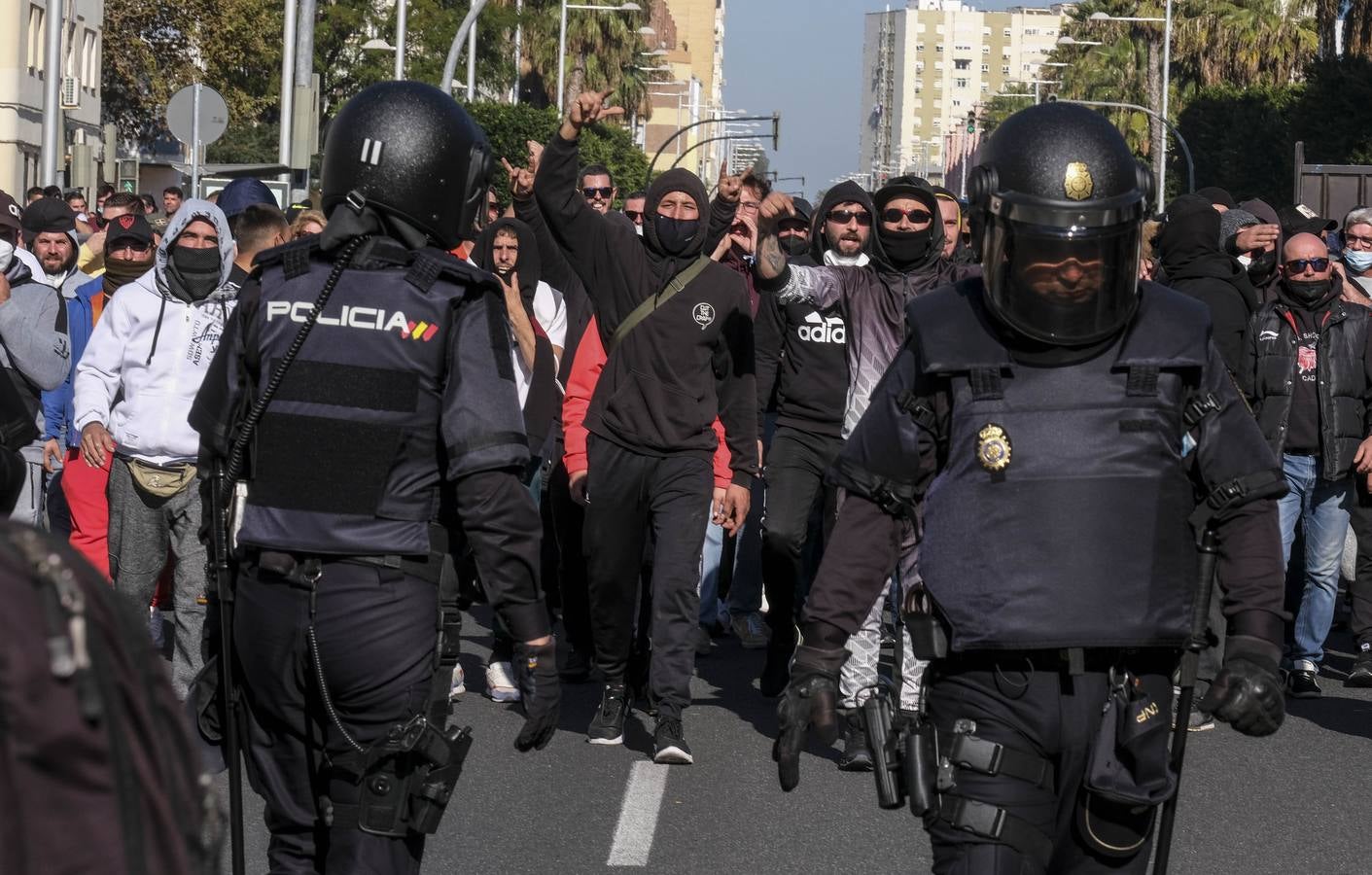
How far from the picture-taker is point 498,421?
4.16m

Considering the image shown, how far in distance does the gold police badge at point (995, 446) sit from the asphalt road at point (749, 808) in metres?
2.63

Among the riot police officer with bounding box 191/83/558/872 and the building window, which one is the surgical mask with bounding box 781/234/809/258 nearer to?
the riot police officer with bounding box 191/83/558/872

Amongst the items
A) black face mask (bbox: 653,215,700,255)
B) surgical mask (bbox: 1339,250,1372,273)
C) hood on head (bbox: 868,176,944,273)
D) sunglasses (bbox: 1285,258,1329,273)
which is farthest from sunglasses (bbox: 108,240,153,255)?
surgical mask (bbox: 1339,250,1372,273)

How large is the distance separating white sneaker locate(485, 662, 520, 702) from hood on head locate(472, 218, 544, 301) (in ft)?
6.05

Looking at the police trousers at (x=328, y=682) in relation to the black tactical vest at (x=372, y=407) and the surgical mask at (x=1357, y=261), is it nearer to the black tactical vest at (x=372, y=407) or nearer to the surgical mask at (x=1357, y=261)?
the black tactical vest at (x=372, y=407)

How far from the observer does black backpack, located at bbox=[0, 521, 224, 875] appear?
5.35ft

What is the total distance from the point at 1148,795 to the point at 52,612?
246 cm

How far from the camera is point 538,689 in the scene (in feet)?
14.3

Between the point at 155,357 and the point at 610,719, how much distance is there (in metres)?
2.16

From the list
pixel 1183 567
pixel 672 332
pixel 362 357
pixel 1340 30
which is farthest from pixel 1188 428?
pixel 1340 30

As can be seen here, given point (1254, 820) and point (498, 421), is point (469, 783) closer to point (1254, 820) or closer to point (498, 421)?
point (1254, 820)

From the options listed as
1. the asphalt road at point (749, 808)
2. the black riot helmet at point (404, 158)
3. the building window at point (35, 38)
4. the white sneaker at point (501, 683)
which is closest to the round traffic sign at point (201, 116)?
the white sneaker at point (501, 683)

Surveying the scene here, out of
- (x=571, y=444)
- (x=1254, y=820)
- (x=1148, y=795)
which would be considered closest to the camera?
(x=1148, y=795)

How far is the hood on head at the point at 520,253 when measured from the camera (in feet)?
31.4
